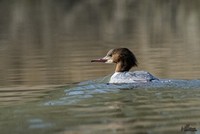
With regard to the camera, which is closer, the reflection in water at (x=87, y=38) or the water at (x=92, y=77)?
the water at (x=92, y=77)

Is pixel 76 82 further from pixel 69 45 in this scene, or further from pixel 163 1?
pixel 163 1

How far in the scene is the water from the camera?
13008 millimetres

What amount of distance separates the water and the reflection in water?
37 millimetres

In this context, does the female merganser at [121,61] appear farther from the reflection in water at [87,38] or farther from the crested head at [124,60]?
the reflection in water at [87,38]

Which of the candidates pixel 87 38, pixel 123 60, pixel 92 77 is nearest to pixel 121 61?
pixel 123 60

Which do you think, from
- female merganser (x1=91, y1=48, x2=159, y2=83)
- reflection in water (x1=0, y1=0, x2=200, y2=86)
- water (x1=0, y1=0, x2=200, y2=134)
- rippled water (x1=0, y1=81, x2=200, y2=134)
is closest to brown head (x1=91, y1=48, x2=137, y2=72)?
female merganser (x1=91, y1=48, x2=159, y2=83)

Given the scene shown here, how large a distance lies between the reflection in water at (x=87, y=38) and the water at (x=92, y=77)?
4 centimetres

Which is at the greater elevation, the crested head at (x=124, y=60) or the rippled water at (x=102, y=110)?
the crested head at (x=124, y=60)

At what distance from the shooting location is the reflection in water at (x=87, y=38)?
2246 centimetres

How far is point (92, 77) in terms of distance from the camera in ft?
68.7

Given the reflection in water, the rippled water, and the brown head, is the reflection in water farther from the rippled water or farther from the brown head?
the rippled water

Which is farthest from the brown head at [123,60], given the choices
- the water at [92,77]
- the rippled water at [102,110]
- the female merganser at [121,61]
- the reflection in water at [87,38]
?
the rippled water at [102,110]

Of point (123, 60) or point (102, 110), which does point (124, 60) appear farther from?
point (102, 110)

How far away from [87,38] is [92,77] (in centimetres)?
1541
